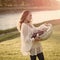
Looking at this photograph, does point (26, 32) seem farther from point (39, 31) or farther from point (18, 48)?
point (18, 48)

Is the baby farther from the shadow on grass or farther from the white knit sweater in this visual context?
the shadow on grass

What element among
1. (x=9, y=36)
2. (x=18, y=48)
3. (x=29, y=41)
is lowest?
(x=18, y=48)

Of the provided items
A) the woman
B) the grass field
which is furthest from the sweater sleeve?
the grass field

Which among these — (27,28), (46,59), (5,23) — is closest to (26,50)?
(27,28)

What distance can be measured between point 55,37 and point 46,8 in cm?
47

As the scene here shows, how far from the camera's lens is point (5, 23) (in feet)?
13.7

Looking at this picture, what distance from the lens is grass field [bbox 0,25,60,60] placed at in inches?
157

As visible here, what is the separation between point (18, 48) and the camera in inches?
162

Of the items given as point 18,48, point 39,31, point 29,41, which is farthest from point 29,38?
point 18,48

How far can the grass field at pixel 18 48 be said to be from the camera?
3.98 meters

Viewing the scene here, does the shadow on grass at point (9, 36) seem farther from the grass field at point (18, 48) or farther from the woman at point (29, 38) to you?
the woman at point (29, 38)

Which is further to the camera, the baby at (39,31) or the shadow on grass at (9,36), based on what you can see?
the shadow on grass at (9,36)

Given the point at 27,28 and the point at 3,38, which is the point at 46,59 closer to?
the point at 3,38

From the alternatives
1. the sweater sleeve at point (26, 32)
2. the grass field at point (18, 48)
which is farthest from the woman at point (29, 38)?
the grass field at point (18, 48)
